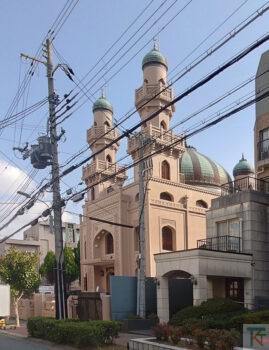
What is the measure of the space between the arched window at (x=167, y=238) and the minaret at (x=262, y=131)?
17.7 meters

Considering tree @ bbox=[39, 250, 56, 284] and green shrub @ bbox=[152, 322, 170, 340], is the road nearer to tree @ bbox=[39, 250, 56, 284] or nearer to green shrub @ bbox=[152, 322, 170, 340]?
green shrub @ bbox=[152, 322, 170, 340]

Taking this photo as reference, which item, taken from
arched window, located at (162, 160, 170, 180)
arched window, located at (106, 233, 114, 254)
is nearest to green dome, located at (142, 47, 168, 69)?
arched window, located at (162, 160, 170, 180)

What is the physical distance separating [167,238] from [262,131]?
19245 mm

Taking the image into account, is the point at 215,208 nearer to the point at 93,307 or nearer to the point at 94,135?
the point at 93,307

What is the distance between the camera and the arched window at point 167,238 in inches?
1735

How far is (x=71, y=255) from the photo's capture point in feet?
224

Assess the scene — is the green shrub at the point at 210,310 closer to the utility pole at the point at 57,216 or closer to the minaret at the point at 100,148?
the utility pole at the point at 57,216

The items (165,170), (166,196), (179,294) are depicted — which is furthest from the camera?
(165,170)

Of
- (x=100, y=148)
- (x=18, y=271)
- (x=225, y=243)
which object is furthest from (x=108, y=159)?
(x=225, y=243)

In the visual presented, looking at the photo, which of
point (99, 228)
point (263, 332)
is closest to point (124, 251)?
point (99, 228)

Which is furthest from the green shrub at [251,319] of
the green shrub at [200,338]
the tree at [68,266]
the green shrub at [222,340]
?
the tree at [68,266]

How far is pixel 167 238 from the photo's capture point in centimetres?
4441

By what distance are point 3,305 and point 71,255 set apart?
36.2m

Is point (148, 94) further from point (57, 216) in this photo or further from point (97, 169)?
point (57, 216)
